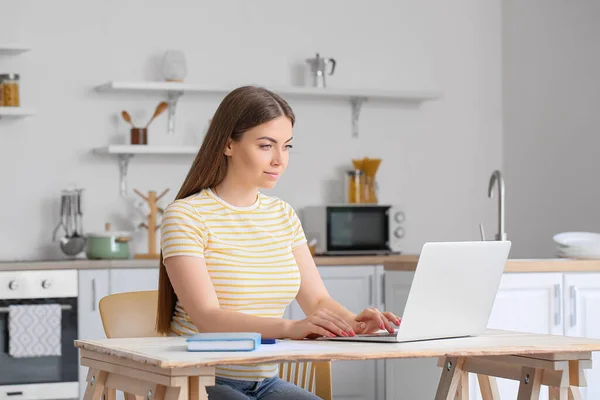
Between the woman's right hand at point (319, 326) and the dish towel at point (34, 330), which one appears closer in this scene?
the woman's right hand at point (319, 326)

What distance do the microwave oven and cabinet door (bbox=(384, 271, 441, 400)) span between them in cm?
120

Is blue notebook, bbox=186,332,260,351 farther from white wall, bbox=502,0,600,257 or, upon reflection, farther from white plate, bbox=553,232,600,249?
white wall, bbox=502,0,600,257

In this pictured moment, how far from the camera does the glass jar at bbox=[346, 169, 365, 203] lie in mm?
5184

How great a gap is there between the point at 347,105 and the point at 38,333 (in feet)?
6.78

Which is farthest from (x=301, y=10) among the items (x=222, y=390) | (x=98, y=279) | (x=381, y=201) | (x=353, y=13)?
(x=222, y=390)

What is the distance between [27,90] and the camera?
4.80 meters

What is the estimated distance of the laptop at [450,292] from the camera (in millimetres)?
1917

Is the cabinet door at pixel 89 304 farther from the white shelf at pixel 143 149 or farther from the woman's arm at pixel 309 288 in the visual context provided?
the woman's arm at pixel 309 288

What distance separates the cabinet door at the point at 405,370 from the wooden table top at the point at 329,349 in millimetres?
1445

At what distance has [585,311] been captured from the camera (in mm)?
3648

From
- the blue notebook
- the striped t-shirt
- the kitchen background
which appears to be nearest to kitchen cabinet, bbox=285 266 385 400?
the kitchen background

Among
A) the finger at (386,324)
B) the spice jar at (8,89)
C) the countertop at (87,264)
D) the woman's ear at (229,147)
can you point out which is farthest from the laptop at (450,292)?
the spice jar at (8,89)

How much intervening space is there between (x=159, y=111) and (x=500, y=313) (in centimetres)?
212

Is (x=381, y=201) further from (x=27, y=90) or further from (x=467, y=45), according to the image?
(x=27, y=90)
